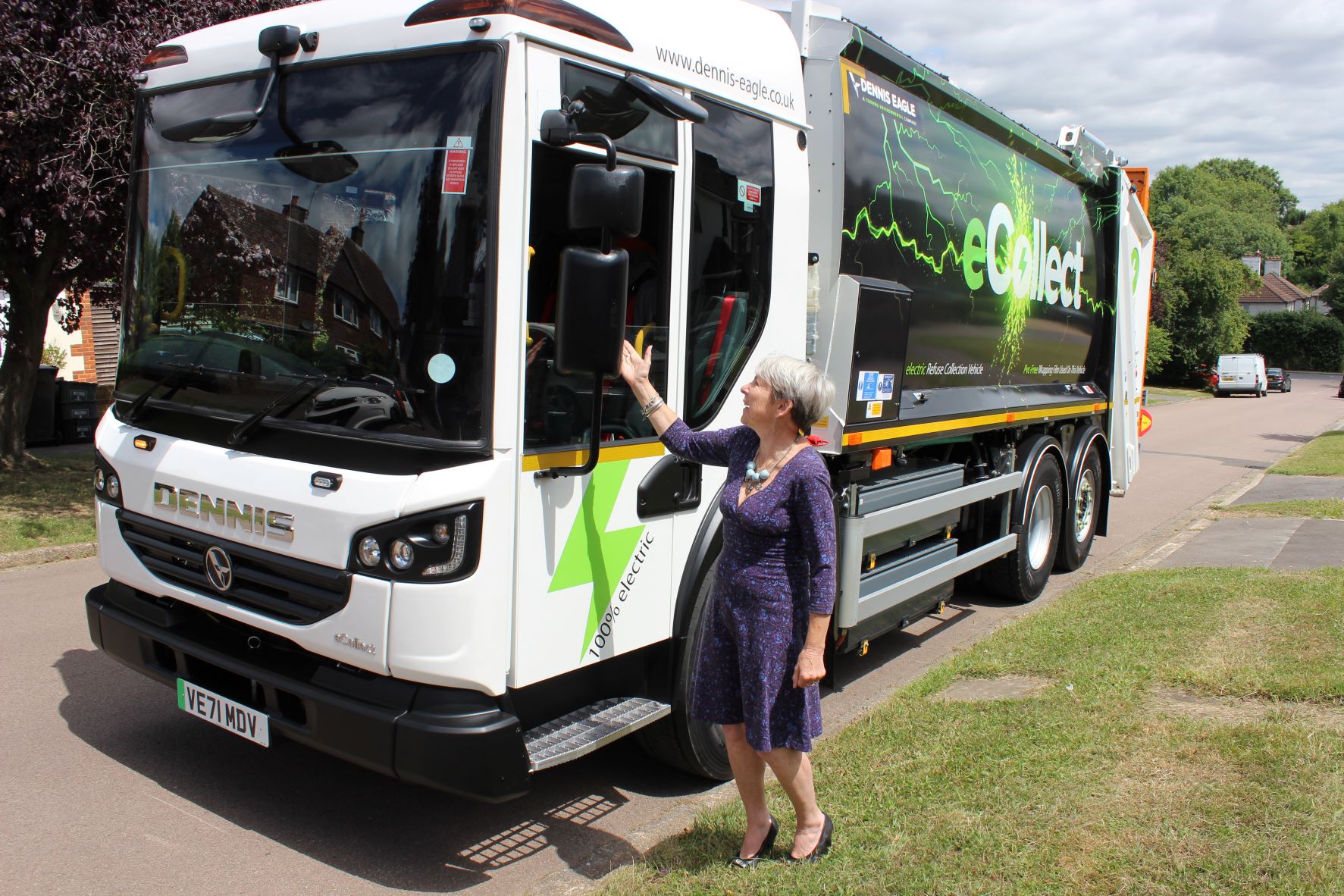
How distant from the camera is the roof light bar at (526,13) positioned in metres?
3.18

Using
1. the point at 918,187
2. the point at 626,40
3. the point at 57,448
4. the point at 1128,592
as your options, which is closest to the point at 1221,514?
the point at 1128,592

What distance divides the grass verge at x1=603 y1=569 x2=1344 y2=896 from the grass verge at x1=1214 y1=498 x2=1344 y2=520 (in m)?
5.55

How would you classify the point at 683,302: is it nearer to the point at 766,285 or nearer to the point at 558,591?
the point at 766,285

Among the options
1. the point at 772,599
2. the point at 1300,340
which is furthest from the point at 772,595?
the point at 1300,340

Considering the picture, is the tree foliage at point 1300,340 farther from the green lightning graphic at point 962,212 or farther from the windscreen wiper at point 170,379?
the windscreen wiper at point 170,379

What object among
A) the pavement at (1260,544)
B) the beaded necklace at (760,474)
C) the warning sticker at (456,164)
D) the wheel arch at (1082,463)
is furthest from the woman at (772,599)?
the pavement at (1260,544)

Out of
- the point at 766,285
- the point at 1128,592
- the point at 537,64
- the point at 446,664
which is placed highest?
the point at 537,64

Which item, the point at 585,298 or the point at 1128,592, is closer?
the point at 585,298

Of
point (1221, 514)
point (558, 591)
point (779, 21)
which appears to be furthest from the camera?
point (1221, 514)

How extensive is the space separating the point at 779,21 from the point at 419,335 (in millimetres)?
2376

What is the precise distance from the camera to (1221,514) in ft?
39.0

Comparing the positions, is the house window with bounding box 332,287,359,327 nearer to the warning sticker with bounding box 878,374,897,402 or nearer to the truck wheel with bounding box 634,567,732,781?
the truck wheel with bounding box 634,567,732,781

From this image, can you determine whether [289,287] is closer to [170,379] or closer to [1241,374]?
[170,379]

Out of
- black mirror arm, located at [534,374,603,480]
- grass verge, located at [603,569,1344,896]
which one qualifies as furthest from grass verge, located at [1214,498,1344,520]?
black mirror arm, located at [534,374,603,480]
